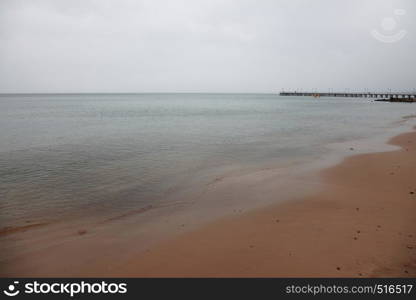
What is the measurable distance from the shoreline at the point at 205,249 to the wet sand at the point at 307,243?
0.02 m

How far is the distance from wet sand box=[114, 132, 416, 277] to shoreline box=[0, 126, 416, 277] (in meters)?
0.02

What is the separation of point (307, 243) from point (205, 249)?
2324 mm

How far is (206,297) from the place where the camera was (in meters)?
4.71

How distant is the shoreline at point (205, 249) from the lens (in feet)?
17.7

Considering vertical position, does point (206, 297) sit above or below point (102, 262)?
below

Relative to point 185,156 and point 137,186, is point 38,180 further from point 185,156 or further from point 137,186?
point 185,156

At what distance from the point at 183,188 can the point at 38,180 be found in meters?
6.80

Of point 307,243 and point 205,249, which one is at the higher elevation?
point 205,249

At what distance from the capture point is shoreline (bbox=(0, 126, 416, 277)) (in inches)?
213

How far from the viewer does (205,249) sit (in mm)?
6246

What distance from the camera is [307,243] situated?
20.5ft

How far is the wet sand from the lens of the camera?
530 centimetres

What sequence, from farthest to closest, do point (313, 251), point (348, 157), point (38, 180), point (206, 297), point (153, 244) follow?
point (348, 157)
point (38, 180)
point (153, 244)
point (313, 251)
point (206, 297)

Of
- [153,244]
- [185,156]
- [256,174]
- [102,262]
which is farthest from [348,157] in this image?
[102,262]
